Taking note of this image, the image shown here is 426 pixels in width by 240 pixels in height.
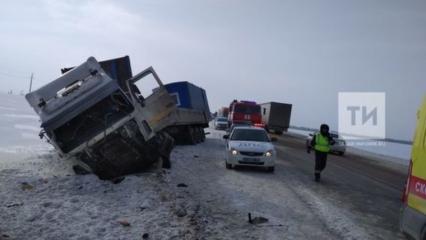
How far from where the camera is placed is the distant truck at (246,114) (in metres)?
39.8

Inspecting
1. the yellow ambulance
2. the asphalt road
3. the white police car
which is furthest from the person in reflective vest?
the yellow ambulance

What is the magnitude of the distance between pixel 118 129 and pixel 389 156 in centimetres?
2878

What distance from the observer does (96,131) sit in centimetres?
1272

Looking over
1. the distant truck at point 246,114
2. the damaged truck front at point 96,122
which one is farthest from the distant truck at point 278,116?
the damaged truck front at point 96,122

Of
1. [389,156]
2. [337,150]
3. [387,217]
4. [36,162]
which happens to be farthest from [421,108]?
[389,156]

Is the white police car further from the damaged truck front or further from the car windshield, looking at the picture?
the damaged truck front

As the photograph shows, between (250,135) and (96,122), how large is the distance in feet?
22.9

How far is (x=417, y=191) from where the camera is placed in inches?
239

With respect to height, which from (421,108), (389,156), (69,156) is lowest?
(389,156)

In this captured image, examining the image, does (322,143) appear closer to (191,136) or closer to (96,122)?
(96,122)

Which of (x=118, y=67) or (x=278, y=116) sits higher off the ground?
(x=118, y=67)

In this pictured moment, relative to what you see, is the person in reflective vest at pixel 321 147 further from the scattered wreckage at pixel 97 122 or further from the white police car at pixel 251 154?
the scattered wreckage at pixel 97 122

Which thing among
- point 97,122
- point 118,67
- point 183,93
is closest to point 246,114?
point 183,93

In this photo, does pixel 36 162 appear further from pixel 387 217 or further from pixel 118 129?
pixel 387 217
